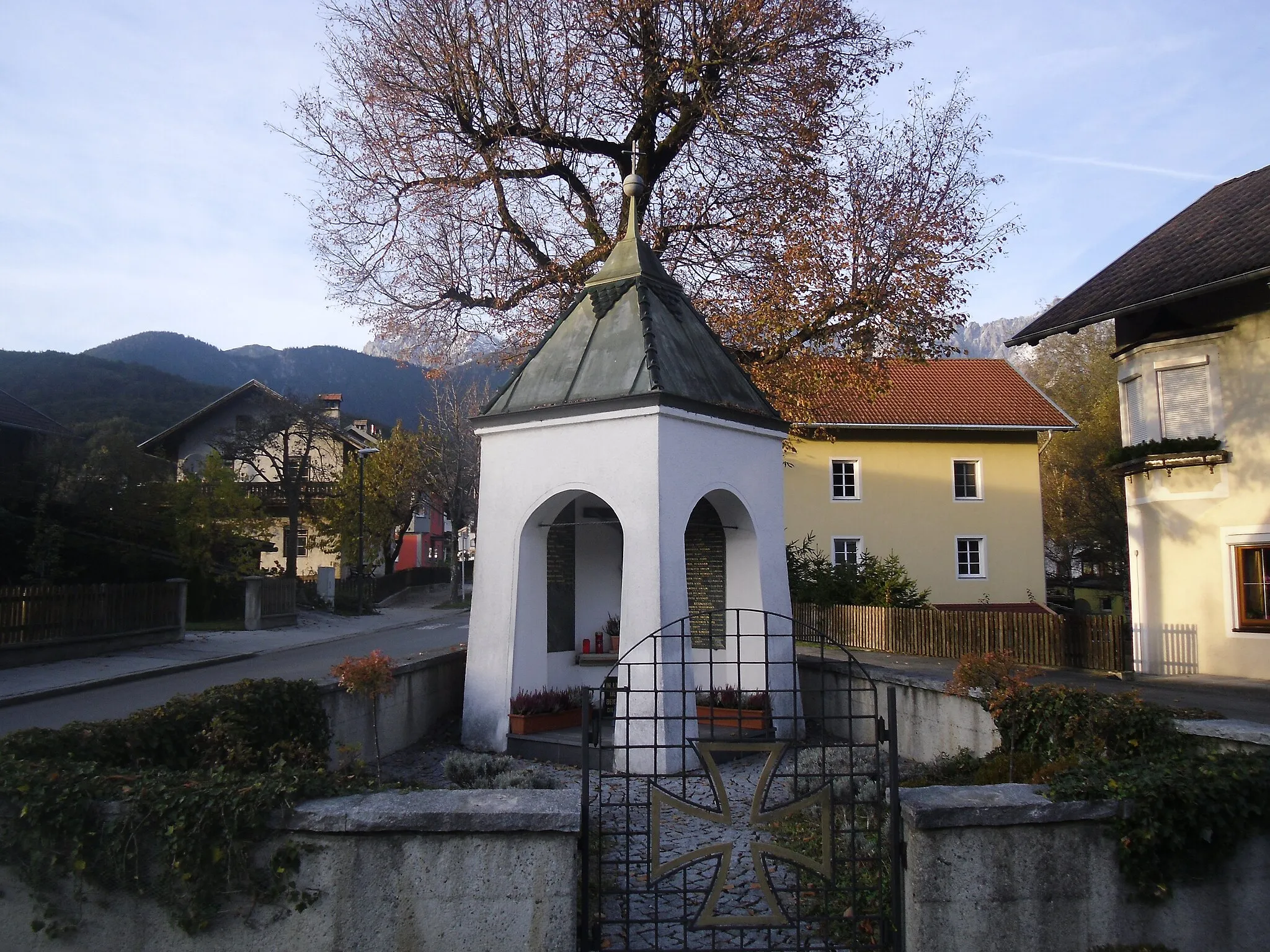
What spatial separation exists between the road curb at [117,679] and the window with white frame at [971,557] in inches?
876

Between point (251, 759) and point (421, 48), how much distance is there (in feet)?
44.4

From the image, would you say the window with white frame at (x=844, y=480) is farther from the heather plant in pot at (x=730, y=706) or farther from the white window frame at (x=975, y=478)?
the heather plant in pot at (x=730, y=706)

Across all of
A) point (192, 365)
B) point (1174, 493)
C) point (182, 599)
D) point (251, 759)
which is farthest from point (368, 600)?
point (192, 365)

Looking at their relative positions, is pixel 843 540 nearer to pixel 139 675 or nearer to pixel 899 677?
pixel 139 675

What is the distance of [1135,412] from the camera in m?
17.2

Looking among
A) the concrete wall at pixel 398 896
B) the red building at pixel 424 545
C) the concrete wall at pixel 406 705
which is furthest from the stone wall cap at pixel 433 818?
the red building at pixel 424 545

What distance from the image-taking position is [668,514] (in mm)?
9555

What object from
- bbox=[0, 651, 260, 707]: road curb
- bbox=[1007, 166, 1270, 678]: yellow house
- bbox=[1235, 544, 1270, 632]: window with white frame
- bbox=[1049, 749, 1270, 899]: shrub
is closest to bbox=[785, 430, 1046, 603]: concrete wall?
bbox=[1007, 166, 1270, 678]: yellow house

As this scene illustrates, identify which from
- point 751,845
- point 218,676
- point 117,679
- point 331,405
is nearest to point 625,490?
point 751,845

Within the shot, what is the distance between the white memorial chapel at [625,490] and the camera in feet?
31.4

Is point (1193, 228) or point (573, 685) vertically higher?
point (1193, 228)

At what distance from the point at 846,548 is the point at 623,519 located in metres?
23.6

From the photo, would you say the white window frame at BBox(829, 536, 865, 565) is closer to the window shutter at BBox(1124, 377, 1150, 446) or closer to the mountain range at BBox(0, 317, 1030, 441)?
the mountain range at BBox(0, 317, 1030, 441)

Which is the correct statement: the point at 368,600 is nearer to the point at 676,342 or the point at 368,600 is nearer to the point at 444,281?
the point at 444,281
